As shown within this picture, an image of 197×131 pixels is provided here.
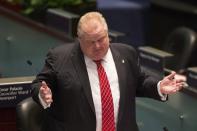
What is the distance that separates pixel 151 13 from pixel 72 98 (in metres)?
4.88

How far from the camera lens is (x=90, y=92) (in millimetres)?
3389

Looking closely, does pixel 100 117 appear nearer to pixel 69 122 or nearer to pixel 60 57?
pixel 69 122

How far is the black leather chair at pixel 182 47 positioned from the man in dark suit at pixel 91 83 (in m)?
2.42

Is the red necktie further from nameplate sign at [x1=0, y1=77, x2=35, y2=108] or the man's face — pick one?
nameplate sign at [x1=0, y1=77, x2=35, y2=108]

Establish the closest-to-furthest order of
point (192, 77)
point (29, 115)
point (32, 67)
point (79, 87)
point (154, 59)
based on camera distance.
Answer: point (79, 87)
point (29, 115)
point (192, 77)
point (154, 59)
point (32, 67)

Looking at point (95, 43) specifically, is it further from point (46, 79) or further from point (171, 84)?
point (171, 84)

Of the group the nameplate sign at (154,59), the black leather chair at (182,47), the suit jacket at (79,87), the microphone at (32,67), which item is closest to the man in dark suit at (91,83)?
the suit jacket at (79,87)

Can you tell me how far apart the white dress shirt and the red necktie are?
0.06 ft

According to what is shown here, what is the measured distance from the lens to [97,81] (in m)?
3.43

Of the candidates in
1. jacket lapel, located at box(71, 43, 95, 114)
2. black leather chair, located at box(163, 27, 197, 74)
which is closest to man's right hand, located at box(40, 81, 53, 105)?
jacket lapel, located at box(71, 43, 95, 114)

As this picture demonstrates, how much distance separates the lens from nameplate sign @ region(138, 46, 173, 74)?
4.08 meters

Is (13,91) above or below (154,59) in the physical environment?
below

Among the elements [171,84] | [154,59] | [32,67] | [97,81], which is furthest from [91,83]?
[32,67]

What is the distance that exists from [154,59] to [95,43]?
3.08 ft
